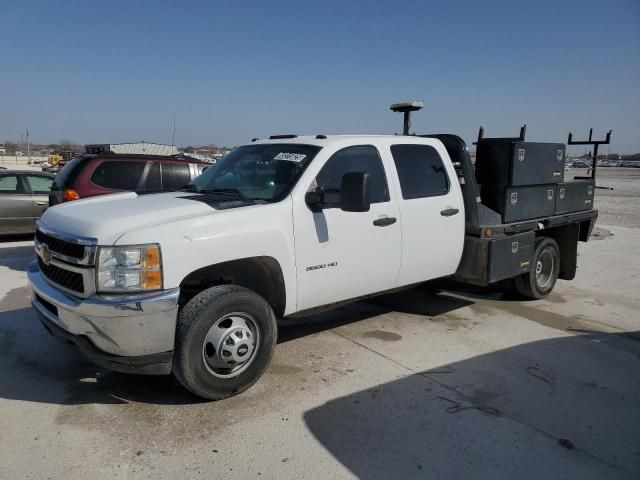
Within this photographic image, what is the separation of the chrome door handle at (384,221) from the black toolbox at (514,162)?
5.74ft

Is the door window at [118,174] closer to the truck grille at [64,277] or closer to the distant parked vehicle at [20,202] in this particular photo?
the distant parked vehicle at [20,202]

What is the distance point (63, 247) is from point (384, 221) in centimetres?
262

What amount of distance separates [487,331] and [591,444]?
2.16m

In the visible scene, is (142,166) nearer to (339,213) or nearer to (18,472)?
(339,213)

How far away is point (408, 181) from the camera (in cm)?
496

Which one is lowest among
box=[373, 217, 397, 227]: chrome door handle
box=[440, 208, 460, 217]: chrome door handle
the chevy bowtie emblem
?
the chevy bowtie emblem

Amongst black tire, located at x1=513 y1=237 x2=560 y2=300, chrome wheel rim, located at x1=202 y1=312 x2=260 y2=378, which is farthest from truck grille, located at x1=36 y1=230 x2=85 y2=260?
black tire, located at x1=513 y1=237 x2=560 y2=300

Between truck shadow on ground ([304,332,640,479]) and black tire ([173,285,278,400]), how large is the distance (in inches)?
24.3

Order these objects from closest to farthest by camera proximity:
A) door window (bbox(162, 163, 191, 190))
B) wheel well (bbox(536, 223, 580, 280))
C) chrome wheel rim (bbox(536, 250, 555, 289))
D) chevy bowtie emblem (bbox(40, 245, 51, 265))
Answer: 1. chevy bowtie emblem (bbox(40, 245, 51, 265))
2. chrome wheel rim (bbox(536, 250, 555, 289))
3. wheel well (bbox(536, 223, 580, 280))
4. door window (bbox(162, 163, 191, 190))

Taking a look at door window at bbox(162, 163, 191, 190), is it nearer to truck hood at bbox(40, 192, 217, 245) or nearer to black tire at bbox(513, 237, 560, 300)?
truck hood at bbox(40, 192, 217, 245)

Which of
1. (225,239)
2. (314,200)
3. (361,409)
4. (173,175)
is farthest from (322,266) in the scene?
(173,175)

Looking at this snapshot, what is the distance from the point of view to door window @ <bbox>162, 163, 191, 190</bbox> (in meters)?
8.59

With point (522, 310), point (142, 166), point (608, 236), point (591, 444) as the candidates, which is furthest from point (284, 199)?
point (608, 236)

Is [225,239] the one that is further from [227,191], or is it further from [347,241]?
[347,241]
